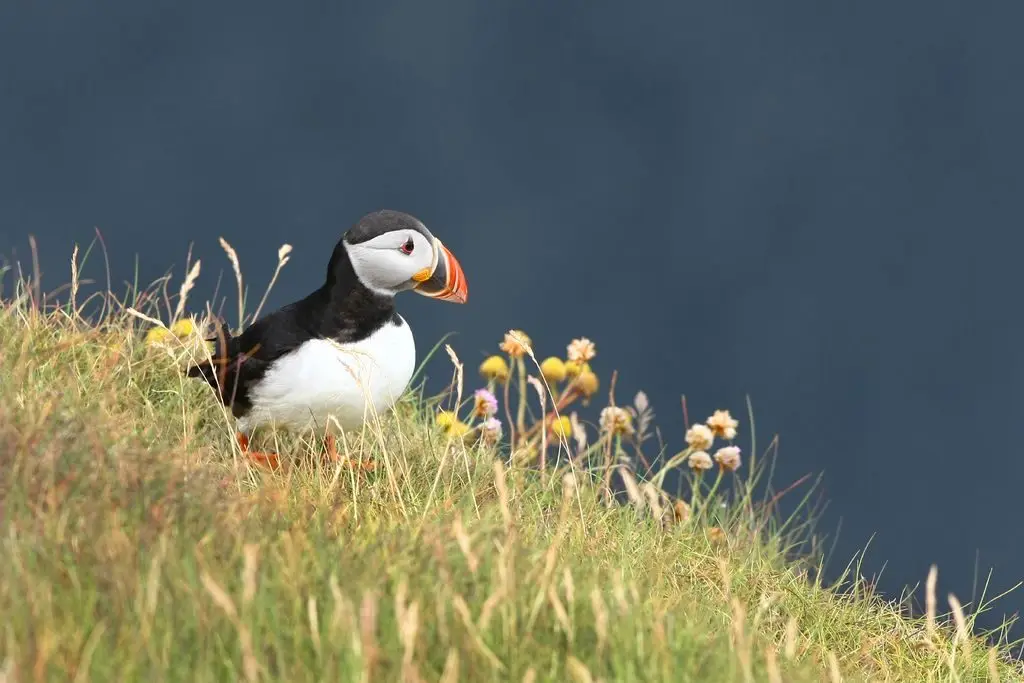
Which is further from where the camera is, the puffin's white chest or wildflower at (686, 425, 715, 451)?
wildflower at (686, 425, 715, 451)

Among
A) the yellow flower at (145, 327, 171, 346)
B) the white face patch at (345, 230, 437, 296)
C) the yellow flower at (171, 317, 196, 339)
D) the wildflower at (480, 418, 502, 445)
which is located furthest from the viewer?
the yellow flower at (171, 317, 196, 339)

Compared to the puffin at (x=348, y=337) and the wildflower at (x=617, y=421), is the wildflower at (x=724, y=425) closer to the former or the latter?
the wildflower at (x=617, y=421)

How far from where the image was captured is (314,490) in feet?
15.6

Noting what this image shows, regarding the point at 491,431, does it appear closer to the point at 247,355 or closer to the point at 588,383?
the point at 588,383

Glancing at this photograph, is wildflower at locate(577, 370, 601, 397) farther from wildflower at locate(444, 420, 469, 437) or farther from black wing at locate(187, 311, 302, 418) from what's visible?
black wing at locate(187, 311, 302, 418)

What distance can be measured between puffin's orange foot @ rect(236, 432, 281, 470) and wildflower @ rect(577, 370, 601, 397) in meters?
1.72

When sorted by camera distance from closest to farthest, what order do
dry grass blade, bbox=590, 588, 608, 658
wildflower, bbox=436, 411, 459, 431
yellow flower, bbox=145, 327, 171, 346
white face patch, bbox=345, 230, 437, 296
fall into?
dry grass blade, bbox=590, 588, 608, 658 → white face patch, bbox=345, 230, 437, 296 → wildflower, bbox=436, 411, 459, 431 → yellow flower, bbox=145, 327, 171, 346

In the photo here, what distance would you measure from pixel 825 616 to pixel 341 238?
2.69 m

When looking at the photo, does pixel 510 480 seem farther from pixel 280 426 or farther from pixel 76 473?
pixel 76 473

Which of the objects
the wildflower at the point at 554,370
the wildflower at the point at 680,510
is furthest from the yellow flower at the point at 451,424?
the wildflower at the point at 680,510

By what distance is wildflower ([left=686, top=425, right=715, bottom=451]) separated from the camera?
597cm

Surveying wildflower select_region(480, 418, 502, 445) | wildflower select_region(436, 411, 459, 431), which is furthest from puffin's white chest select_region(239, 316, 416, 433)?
wildflower select_region(480, 418, 502, 445)

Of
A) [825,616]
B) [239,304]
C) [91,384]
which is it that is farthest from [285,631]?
[239,304]

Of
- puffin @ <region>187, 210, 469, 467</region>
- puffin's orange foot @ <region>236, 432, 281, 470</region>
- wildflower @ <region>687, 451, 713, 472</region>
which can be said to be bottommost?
puffin's orange foot @ <region>236, 432, 281, 470</region>
